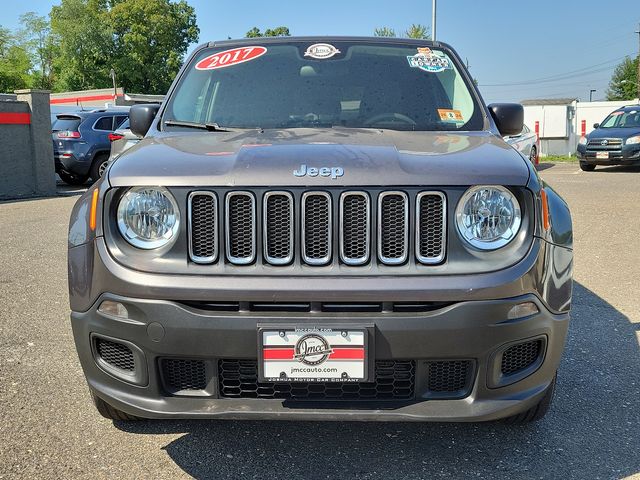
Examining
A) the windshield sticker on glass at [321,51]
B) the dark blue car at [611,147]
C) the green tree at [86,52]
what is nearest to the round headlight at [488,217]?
the windshield sticker on glass at [321,51]

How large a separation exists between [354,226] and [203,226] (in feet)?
1.75

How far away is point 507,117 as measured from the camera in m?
3.67

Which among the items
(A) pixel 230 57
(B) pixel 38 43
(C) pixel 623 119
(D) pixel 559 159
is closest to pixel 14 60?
(B) pixel 38 43

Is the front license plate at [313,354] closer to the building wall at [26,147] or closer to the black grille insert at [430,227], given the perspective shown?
the black grille insert at [430,227]

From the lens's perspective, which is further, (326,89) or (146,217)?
(326,89)

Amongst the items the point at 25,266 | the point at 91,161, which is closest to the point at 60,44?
the point at 91,161

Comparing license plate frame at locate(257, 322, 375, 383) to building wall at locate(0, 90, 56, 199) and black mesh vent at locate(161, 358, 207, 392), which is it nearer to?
black mesh vent at locate(161, 358, 207, 392)

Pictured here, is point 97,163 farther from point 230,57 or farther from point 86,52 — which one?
point 86,52

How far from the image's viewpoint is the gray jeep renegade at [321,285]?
236 centimetres

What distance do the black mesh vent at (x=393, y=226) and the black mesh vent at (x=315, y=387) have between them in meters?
0.40


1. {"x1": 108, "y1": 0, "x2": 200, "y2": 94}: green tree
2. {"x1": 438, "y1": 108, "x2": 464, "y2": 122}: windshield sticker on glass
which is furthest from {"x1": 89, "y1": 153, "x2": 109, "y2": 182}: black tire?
{"x1": 108, "y1": 0, "x2": 200, "y2": 94}: green tree

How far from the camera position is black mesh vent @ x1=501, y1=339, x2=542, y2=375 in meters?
2.51

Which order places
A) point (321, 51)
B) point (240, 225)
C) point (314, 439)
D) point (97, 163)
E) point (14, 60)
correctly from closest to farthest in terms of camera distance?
point (240, 225) < point (314, 439) < point (321, 51) < point (97, 163) < point (14, 60)

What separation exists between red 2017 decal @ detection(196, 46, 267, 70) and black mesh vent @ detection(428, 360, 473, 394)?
2.22m
